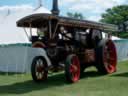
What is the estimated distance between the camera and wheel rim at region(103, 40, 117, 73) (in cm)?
1849

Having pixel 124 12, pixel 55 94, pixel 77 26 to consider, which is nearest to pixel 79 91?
pixel 55 94

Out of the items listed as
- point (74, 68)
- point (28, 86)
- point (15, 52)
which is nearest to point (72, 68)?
point (74, 68)

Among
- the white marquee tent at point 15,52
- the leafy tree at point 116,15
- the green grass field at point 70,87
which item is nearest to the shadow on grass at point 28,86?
the green grass field at point 70,87

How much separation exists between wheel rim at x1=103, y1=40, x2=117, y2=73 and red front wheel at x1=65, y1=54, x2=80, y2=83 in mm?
2476

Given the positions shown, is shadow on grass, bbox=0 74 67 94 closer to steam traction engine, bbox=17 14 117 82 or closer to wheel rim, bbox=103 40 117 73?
steam traction engine, bbox=17 14 117 82

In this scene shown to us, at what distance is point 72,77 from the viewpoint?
15672mm

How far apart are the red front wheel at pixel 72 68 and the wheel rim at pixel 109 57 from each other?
2.48m

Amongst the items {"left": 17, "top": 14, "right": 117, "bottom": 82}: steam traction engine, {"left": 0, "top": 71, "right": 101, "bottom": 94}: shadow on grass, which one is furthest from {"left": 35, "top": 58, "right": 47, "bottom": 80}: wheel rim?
{"left": 0, "top": 71, "right": 101, "bottom": 94}: shadow on grass

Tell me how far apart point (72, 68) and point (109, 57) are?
3594mm

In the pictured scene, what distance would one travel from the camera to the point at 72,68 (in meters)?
15.8

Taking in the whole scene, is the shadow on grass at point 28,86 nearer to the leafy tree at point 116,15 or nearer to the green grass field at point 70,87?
the green grass field at point 70,87

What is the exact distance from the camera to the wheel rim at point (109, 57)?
60.7 ft

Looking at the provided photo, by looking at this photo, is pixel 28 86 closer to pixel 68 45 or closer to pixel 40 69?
pixel 40 69

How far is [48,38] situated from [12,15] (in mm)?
11776
